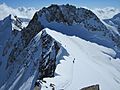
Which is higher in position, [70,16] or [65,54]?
[70,16]

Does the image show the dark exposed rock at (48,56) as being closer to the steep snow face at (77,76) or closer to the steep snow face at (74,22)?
the steep snow face at (77,76)

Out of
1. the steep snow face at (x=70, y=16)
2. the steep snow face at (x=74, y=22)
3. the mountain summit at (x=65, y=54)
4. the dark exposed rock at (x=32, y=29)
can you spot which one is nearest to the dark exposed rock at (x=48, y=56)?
the mountain summit at (x=65, y=54)

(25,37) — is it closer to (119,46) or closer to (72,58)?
(119,46)

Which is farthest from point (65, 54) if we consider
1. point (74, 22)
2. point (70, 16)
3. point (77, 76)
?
point (70, 16)

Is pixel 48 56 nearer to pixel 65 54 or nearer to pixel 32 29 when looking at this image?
pixel 65 54

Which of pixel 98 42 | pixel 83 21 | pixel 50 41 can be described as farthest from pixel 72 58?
pixel 83 21

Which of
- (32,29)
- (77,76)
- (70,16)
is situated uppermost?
(70,16)

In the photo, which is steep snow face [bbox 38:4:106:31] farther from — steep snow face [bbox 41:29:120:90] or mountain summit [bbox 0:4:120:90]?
steep snow face [bbox 41:29:120:90]

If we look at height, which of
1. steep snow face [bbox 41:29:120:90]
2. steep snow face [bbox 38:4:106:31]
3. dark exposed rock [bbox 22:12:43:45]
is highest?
steep snow face [bbox 38:4:106:31]

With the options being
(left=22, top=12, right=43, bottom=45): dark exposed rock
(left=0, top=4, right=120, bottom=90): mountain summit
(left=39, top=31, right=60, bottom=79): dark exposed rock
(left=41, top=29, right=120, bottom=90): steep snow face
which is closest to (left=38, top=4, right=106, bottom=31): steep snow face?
(left=0, top=4, right=120, bottom=90): mountain summit

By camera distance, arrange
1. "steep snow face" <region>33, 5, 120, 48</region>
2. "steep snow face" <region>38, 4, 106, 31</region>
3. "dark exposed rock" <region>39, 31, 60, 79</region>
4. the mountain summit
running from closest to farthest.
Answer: the mountain summit → "dark exposed rock" <region>39, 31, 60, 79</region> → "steep snow face" <region>33, 5, 120, 48</region> → "steep snow face" <region>38, 4, 106, 31</region>

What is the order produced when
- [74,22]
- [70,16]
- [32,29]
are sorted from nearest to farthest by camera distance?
1. [74,22]
2. [70,16]
3. [32,29]
